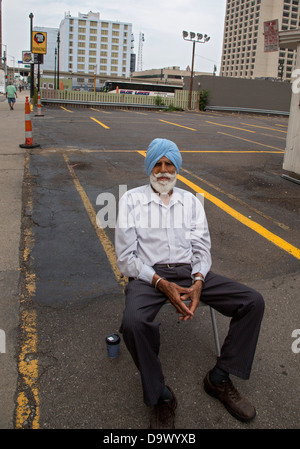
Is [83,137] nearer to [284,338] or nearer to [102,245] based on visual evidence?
[102,245]

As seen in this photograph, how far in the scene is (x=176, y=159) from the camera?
2846 millimetres

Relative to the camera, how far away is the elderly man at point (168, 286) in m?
2.30

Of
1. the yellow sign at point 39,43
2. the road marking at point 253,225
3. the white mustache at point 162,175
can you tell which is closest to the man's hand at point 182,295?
the white mustache at point 162,175

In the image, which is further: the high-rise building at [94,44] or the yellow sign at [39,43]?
the high-rise building at [94,44]

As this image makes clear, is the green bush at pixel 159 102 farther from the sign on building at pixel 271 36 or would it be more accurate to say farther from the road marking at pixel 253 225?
the road marking at pixel 253 225

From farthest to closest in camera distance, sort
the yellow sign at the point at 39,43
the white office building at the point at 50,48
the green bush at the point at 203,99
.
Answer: the white office building at the point at 50,48
the green bush at the point at 203,99
the yellow sign at the point at 39,43

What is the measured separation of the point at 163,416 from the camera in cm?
225

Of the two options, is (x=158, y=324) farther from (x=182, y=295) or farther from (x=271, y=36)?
(x=271, y=36)

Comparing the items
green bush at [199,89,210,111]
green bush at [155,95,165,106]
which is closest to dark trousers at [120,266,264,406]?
green bush at [155,95,165,106]

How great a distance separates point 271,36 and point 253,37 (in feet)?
599

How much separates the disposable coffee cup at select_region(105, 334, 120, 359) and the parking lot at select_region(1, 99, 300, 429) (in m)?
0.06

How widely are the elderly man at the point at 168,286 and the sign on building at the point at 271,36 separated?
664 centimetres

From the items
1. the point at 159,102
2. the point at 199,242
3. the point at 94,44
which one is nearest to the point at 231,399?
the point at 199,242

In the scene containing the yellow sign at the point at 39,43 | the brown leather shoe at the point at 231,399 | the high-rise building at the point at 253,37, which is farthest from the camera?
the high-rise building at the point at 253,37
